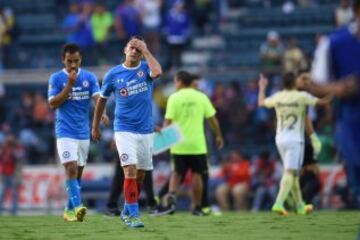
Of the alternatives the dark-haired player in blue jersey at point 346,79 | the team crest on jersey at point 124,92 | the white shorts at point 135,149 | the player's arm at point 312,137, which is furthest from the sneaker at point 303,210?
the dark-haired player in blue jersey at point 346,79

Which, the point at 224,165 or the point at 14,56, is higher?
the point at 14,56

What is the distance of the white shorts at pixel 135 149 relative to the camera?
1552 centimetres

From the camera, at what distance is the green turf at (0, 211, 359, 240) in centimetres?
1415

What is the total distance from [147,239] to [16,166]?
51.4ft

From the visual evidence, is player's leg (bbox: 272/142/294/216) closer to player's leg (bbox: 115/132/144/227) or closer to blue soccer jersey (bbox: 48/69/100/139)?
blue soccer jersey (bbox: 48/69/100/139)

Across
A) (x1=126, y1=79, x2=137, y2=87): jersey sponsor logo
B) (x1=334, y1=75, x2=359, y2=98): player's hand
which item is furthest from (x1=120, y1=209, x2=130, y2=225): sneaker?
(x1=334, y1=75, x2=359, y2=98): player's hand

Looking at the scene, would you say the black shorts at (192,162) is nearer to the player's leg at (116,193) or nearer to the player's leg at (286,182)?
the player's leg at (116,193)

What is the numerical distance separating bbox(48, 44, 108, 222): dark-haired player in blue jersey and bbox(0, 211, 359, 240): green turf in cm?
48

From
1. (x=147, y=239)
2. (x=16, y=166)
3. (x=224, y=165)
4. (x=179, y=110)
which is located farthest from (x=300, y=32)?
(x=147, y=239)

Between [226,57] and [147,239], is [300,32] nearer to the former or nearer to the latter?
[226,57]

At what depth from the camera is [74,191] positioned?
16.9m

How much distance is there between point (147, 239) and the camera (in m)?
13.7

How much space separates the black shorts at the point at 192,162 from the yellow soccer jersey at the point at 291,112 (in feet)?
5.10

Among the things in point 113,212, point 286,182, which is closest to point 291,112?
point 286,182
